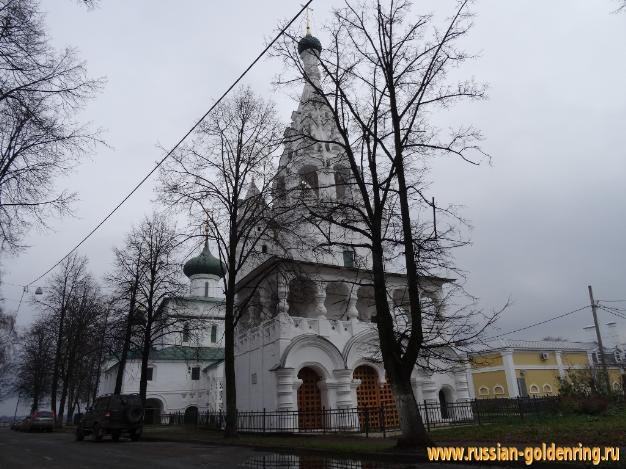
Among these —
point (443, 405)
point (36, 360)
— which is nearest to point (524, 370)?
point (443, 405)

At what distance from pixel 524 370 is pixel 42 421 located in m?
38.7

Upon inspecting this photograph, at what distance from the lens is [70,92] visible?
1116 cm

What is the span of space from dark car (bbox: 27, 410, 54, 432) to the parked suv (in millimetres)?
17748

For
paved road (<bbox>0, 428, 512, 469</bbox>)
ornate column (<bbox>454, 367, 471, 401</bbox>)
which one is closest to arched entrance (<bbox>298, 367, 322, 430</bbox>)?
ornate column (<bbox>454, 367, 471, 401</bbox>)

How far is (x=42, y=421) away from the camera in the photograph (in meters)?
33.9

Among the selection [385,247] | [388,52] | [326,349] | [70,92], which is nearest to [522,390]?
[326,349]

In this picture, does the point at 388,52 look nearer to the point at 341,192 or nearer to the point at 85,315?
the point at 341,192

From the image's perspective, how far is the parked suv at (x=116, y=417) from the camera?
1909cm

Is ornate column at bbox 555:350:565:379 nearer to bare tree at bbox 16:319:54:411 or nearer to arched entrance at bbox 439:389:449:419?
arched entrance at bbox 439:389:449:419

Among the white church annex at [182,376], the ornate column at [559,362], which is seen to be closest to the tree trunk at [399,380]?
the white church annex at [182,376]

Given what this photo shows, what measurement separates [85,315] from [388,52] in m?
31.0

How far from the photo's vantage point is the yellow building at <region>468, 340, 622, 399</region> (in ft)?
133

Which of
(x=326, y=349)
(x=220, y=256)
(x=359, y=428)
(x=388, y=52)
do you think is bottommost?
(x=359, y=428)

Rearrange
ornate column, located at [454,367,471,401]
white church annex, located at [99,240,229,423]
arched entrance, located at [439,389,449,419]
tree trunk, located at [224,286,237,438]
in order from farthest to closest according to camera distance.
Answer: white church annex, located at [99,240,229,423], ornate column, located at [454,367,471,401], arched entrance, located at [439,389,449,419], tree trunk, located at [224,286,237,438]
